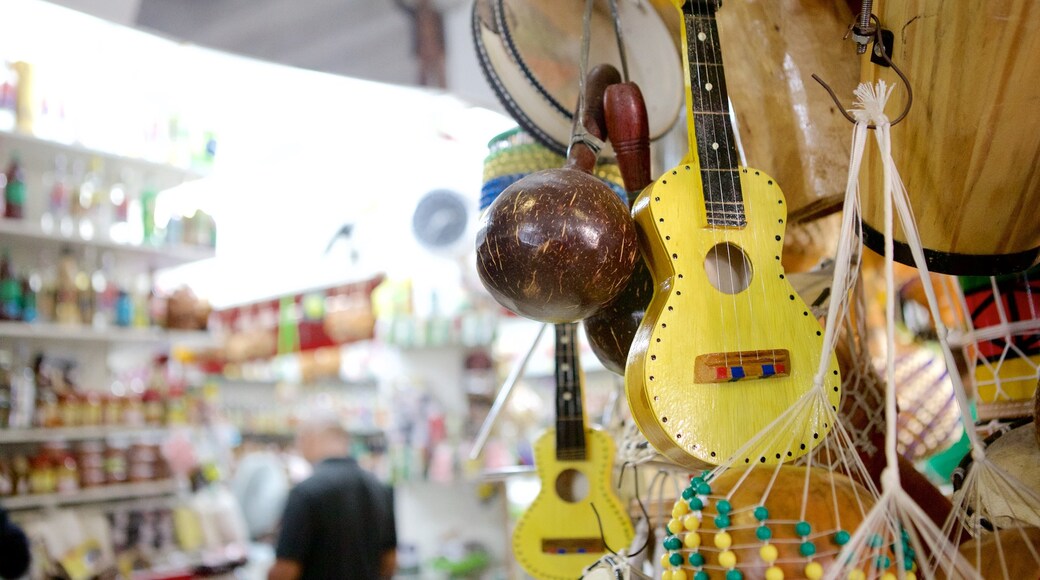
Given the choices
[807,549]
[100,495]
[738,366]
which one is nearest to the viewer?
[807,549]

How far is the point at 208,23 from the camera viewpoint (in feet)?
5.00

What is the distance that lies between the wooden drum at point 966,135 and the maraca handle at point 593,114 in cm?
26

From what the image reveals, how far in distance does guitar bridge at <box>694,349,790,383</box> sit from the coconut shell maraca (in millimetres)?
97

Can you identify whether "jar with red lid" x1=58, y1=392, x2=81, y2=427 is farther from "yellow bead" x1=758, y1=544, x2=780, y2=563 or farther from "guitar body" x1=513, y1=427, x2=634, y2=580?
"yellow bead" x1=758, y1=544, x2=780, y2=563

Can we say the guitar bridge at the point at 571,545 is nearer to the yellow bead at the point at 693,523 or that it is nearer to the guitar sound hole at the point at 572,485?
the guitar sound hole at the point at 572,485

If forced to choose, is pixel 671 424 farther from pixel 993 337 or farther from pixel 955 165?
pixel 993 337

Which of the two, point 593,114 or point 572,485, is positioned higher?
point 593,114

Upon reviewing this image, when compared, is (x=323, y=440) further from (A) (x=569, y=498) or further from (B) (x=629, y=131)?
(B) (x=629, y=131)

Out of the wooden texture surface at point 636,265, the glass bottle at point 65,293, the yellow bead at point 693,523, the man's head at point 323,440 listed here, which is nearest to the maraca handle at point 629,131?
the wooden texture surface at point 636,265

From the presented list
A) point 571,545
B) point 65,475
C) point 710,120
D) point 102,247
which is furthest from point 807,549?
point 102,247

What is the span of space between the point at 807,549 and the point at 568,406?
2.41 ft

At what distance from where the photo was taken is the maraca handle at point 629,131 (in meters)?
0.84

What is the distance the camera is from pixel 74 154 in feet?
11.4

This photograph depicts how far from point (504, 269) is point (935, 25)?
17.0 inches
